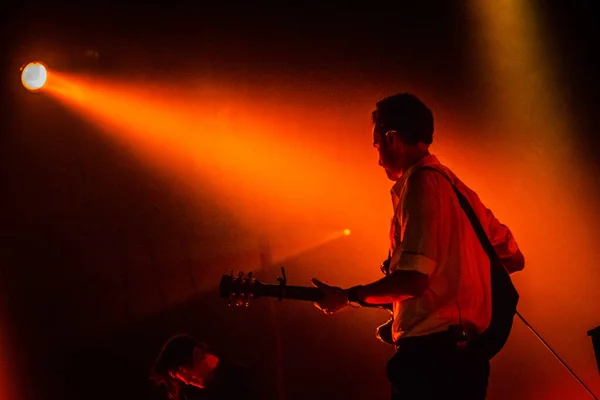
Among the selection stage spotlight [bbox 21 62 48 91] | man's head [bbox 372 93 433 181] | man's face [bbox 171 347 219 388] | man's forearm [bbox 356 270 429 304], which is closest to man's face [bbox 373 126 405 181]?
man's head [bbox 372 93 433 181]

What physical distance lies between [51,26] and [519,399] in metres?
4.28

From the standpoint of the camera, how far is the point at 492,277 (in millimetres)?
2033

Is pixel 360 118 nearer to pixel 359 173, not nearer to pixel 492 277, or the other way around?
pixel 359 173

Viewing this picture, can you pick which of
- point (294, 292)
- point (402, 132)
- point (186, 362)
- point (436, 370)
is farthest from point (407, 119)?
point (186, 362)

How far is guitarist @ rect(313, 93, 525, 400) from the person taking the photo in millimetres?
1835

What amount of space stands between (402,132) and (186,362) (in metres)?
2.48

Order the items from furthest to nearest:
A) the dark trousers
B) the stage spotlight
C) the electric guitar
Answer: the stage spotlight < the electric guitar < the dark trousers

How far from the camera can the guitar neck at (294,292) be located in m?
2.10

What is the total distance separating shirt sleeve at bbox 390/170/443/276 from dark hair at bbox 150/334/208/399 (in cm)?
239

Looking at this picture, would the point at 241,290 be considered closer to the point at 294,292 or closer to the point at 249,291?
the point at 249,291

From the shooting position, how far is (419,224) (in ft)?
6.21

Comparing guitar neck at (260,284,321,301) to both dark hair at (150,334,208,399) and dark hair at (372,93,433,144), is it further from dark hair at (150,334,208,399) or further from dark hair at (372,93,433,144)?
dark hair at (150,334,208,399)

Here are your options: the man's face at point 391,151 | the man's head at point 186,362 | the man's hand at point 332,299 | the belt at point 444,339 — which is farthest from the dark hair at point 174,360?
the belt at point 444,339

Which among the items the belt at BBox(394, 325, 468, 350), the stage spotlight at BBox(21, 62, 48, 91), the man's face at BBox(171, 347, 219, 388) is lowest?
the man's face at BBox(171, 347, 219, 388)
